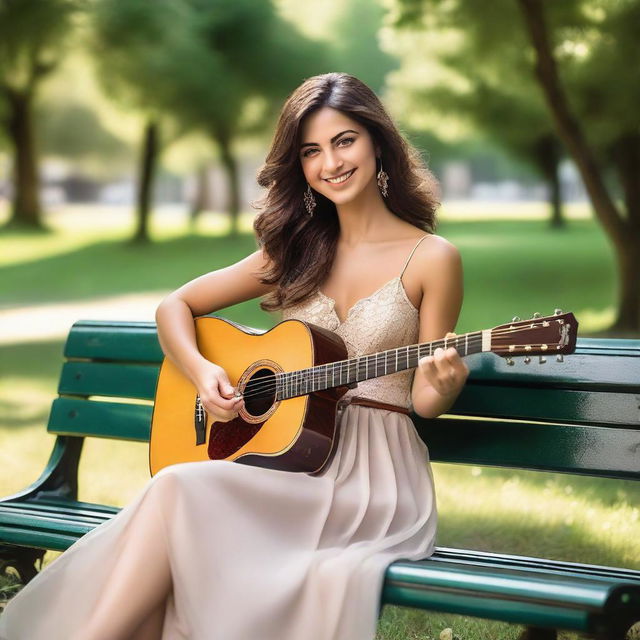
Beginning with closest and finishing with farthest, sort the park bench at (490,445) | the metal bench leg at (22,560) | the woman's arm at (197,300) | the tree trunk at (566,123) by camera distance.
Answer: the park bench at (490,445) < the woman's arm at (197,300) < the metal bench leg at (22,560) < the tree trunk at (566,123)

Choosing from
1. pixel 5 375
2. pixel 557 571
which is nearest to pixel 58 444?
pixel 557 571

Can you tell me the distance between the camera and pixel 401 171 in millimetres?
3713

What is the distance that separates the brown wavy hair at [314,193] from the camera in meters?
3.62

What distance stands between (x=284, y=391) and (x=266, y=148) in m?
14.2

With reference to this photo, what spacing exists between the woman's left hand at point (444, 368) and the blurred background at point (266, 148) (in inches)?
49.4

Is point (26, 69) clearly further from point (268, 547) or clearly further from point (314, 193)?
point (268, 547)

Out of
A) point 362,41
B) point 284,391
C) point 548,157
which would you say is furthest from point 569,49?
point 362,41

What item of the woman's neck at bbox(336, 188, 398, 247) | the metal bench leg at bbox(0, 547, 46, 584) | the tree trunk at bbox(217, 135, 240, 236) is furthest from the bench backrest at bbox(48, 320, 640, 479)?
the tree trunk at bbox(217, 135, 240, 236)

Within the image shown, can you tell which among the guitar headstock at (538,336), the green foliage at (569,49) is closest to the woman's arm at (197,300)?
the guitar headstock at (538,336)

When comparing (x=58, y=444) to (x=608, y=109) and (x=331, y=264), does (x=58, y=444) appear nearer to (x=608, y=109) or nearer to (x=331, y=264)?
(x=331, y=264)

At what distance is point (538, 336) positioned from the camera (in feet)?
9.59

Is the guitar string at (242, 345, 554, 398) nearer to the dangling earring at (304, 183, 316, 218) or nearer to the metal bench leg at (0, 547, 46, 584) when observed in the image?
the dangling earring at (304, 183, 316, 218)

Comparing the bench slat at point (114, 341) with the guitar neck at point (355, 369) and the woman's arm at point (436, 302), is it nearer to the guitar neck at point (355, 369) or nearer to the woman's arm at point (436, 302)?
the guitar neck at point (355, 369)

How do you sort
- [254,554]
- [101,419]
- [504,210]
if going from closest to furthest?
[254,554] < [101,419] < [504,210]
